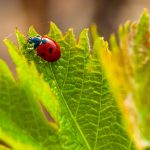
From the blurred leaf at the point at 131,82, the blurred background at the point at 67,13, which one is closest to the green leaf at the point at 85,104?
the blurred leaf at the point at 131,82

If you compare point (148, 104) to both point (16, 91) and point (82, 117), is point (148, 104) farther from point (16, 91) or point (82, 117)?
point (82, 117)

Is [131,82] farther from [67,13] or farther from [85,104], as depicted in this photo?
[67,13]

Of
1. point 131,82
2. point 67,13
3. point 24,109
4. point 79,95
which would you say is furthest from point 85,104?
point 67,13

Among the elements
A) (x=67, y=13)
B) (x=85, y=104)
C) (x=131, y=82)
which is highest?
(x=67, y=13)

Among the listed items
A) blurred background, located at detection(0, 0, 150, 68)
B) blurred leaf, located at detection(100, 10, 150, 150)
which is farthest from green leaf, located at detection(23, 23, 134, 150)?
blurred background, located at detection(0, 0, 150, 68)

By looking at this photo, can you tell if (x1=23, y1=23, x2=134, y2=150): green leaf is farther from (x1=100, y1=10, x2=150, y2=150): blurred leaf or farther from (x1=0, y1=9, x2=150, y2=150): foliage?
(x1=100, y1=10, x2=150, y2=150): blurred leaf

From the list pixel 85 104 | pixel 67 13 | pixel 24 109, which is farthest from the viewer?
pixel 67 13
